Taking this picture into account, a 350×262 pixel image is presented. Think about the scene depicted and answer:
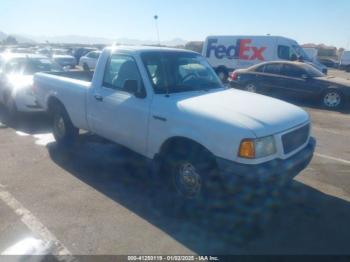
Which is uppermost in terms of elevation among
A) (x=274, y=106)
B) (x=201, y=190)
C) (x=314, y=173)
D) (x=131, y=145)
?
(x=274, y=106)

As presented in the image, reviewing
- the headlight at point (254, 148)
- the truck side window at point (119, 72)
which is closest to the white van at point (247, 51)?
the truck side window at point (119, 72)

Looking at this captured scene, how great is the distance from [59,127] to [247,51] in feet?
45.1

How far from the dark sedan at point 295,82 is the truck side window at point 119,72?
8645mm

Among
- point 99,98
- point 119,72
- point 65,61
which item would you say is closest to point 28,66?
point 99,98

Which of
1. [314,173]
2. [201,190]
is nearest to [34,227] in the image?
[201,190]

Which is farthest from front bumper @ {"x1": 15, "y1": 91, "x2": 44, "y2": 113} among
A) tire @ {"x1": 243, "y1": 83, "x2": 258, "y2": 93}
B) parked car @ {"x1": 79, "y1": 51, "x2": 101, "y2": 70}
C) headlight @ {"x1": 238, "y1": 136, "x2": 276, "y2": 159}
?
parked car @ {"x1": 79, "y1": 51, "x2": 101, "y2": 70}

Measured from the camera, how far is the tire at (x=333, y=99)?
453 inches

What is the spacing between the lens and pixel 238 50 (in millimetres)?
18625

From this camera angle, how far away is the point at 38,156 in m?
6.25

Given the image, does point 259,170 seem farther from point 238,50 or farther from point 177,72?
point 238,50

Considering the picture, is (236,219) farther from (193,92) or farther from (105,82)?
(105,82)

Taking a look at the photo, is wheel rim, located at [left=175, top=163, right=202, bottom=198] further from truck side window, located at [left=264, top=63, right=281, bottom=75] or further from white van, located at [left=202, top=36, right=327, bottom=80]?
white van, located at [left=202, top=36, right=327, bottom=80]

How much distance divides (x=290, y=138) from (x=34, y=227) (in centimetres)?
321

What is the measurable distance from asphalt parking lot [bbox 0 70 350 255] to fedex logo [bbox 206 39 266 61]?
40.2 feet
